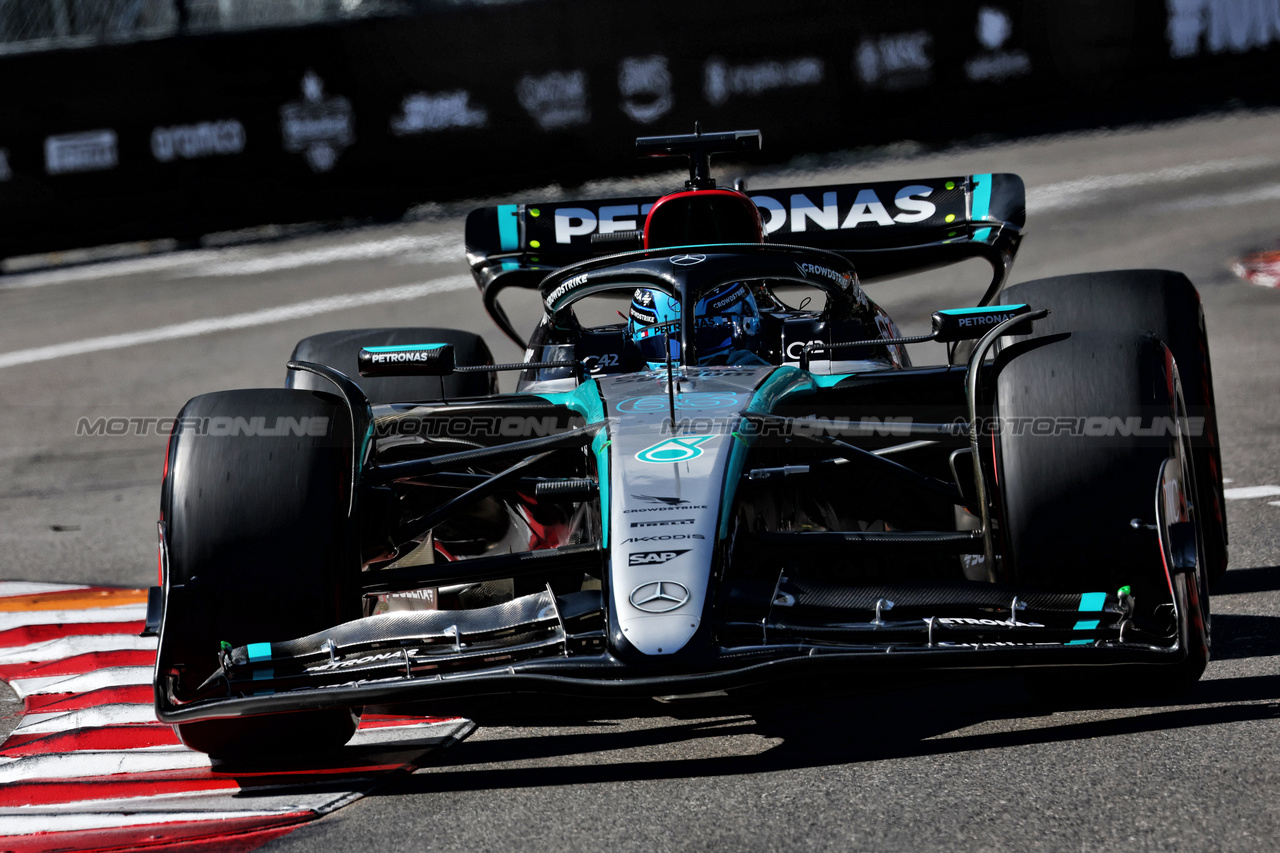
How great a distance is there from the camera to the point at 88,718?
4.30 metres

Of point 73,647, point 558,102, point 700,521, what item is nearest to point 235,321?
point 558,102

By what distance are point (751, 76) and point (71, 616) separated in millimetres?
8897

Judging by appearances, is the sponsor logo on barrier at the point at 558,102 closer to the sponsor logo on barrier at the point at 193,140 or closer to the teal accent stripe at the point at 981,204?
the sponsor logo on barrier at the point at 193,140

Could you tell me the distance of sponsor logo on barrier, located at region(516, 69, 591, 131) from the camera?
13031 millimetres

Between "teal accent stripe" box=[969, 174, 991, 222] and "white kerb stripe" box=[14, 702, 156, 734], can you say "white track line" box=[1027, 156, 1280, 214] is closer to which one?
"teal accent stripe" box=[969, 174, 991, 222]

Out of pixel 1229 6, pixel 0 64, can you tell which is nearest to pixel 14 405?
pixel 0 64

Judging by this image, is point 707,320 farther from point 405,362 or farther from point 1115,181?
point 1115,181

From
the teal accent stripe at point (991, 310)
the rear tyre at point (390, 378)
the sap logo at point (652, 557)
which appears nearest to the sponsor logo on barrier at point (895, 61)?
the rear tyre at point (390, 378)

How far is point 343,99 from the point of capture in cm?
1301

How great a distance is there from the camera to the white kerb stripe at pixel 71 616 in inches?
215

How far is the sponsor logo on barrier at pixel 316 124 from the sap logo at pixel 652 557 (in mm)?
10249

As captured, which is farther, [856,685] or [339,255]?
[339,255]

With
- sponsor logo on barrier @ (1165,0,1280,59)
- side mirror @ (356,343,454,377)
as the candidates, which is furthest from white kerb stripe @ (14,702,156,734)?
sponsor logo on barrier @ (1165,0,1280,59)

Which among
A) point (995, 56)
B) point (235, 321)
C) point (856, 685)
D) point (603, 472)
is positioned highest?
point (995, 56)
